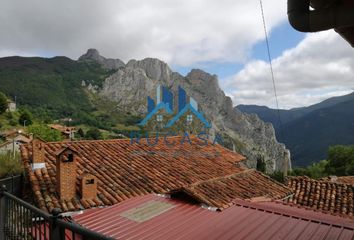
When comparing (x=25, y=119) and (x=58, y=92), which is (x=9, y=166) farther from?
(x=58, y=92)

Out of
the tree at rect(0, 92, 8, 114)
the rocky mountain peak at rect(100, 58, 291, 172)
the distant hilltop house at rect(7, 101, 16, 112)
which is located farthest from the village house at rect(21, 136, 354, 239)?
the rocky mountain peak at rect(100, 58, 291, 172)

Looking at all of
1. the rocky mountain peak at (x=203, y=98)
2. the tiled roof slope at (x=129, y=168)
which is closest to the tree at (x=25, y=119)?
the rocky mountain peak at (x=203, y=98)

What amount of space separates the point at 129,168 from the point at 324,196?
870cm

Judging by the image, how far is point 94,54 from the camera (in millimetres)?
134625

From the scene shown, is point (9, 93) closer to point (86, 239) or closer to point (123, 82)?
point (123, 82)

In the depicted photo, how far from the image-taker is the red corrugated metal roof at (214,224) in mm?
6105

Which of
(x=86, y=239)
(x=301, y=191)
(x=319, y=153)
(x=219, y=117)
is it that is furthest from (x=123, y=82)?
(x=86, y=239)

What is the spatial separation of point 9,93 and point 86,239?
8863 centimetres

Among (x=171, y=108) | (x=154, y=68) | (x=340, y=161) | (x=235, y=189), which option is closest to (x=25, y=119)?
(x=171, y=108)

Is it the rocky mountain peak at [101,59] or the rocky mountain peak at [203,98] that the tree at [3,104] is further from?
the rocky mountain peak at [101,59]

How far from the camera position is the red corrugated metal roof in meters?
6.11

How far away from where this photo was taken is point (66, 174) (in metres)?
7.81

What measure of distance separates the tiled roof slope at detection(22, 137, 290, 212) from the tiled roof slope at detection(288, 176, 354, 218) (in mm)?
3076

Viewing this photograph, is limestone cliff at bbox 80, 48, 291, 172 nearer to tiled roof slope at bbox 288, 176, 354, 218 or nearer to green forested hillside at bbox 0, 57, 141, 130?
green forested hillside at bbox 0, 57, 141, 130
